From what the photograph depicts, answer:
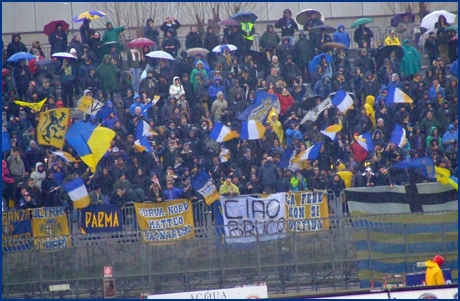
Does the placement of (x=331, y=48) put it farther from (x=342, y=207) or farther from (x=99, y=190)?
(x=99, y=190)

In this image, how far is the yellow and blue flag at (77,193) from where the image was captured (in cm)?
2198

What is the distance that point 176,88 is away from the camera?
24.9 meters

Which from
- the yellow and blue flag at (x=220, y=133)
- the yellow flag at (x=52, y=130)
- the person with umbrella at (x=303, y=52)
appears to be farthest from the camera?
the person with umbrella at (x=303, y=52)

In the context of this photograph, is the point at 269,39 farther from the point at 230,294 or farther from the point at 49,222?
the point at 230,294

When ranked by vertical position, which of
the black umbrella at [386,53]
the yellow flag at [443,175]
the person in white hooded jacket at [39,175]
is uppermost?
the black umbrella at [386,53]

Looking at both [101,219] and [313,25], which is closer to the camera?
[101,219]

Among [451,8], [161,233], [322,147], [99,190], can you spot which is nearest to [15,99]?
[99,190]

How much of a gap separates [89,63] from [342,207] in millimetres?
7295

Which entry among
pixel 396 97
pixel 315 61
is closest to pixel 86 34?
pixel 315 61

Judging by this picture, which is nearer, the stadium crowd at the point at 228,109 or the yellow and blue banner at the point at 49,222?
the yellow and blue banner at the point at 49,222

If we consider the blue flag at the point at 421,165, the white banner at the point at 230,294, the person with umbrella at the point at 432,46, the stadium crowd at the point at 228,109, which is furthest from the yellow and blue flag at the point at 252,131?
the person with umbrella at the point at 432,46

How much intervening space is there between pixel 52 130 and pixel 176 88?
322 centimetres

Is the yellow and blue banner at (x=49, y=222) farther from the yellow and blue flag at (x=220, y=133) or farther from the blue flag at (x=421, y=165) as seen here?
the blue flag at (x=421, y=165)

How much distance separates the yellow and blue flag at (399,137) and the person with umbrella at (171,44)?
593 centimetres
